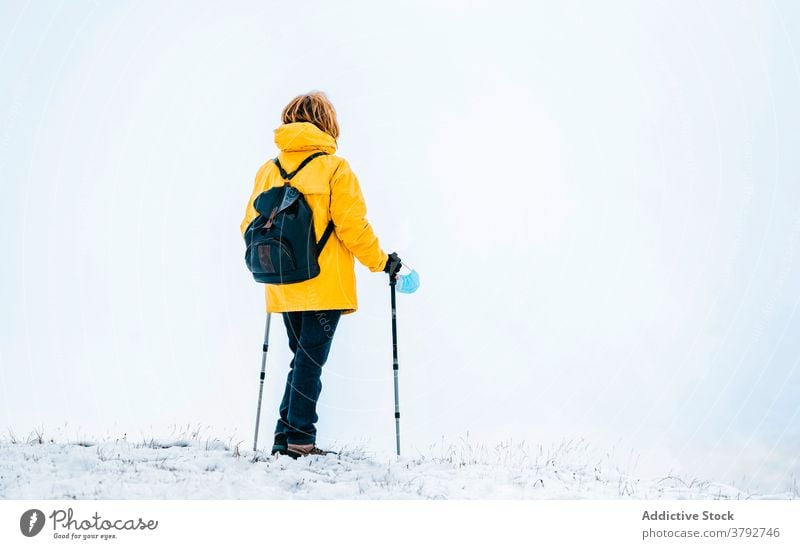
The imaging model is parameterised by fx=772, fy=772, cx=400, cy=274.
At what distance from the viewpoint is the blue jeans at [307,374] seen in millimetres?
5723

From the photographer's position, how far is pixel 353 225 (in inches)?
224

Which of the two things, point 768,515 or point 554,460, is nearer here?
point 768,515

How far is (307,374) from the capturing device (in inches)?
226

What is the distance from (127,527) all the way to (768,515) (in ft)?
14.7

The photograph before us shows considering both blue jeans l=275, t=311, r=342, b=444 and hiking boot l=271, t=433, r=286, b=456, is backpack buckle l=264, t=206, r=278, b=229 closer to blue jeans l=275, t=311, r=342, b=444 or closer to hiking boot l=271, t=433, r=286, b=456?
blue jeans l=275, t=311, r=342, b=444

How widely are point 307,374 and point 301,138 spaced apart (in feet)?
5.76

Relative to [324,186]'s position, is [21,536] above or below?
below

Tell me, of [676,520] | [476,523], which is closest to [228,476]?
[476,523]

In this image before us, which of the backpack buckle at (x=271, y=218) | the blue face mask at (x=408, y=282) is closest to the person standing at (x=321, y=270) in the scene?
the backpack buckle at (x=271, y=218)

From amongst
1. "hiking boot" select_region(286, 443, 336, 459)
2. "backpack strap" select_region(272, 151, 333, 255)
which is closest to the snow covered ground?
"hiking boot" select_region(286, 443, 336, 459)

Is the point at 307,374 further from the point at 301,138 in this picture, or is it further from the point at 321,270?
the point at 301,138

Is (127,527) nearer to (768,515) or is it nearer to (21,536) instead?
(21,536)

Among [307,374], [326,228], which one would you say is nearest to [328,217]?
[326,228]

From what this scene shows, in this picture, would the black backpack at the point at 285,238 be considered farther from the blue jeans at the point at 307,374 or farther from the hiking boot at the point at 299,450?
the hiking boot at the point at 299,450
